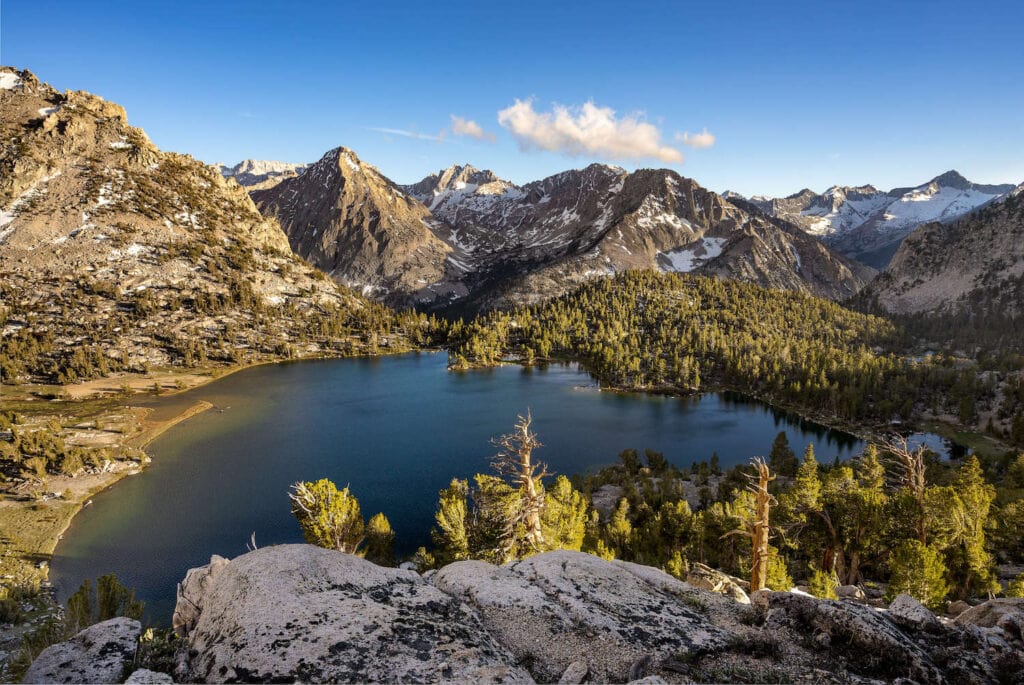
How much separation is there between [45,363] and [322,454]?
4526 inches

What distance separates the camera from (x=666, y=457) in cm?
9269

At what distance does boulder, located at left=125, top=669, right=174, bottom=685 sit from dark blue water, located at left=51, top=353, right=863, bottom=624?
44.1m

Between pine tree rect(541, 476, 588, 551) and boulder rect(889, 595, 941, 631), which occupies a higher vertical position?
boulder rect(889, 595, 941, 631)

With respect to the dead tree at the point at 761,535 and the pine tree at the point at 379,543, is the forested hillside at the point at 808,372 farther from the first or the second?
the dead tree at the point at 761,535

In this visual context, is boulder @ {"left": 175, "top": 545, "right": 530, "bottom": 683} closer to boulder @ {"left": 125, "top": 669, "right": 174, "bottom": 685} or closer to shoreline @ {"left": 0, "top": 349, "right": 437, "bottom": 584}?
boulder @ {"left": 125, "top": 669, "right": 174, "bottom": 685}

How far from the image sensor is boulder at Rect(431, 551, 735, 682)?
474 inches

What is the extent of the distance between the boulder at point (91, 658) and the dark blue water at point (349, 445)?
4081 centimetres

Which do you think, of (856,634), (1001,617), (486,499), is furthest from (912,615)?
(486,499)

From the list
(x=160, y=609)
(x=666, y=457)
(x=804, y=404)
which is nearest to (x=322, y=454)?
(x=160, y=609)

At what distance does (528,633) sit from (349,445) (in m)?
86.2

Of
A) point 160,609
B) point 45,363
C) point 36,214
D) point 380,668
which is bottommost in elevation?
point 160,609

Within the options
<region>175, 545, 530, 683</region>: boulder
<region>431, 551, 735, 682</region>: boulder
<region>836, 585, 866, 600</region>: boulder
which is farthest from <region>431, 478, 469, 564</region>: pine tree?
<region>175, 545, 530, 683</region>: boulder

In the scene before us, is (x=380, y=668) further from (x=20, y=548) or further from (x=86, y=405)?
(x=86, y=405)

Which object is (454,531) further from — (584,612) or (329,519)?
(584,612)
